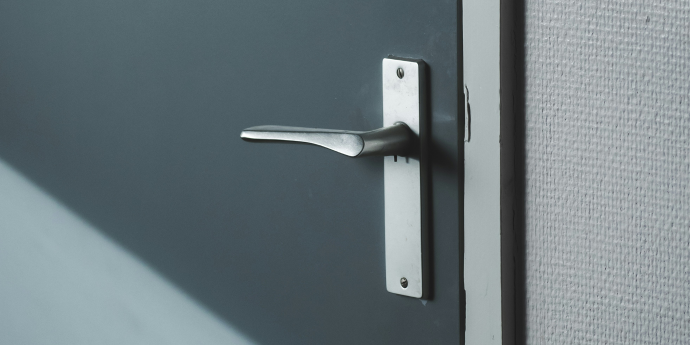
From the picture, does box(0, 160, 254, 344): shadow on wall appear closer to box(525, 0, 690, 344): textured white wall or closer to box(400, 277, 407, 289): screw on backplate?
box(400, 277, 407, 289): screw on backplate

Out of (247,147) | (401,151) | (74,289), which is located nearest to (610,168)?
(401,151)

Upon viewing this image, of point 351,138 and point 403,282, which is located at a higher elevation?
point 351,138

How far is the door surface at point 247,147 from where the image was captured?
64 centimetres

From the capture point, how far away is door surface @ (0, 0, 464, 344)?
2.09 feet

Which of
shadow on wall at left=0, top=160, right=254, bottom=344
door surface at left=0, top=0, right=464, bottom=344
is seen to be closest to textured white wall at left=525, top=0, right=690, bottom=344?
door surface at left=0, top=0, right=464, bottom=344

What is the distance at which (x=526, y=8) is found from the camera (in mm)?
574

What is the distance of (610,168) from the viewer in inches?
21.8

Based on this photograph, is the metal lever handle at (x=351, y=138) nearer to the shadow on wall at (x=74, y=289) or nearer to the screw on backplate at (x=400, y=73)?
the screw on backplate at (x=400, y=73)

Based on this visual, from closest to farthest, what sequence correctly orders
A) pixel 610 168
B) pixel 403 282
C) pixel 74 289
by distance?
pixel 610 168
pixel 403 282
pixel 74 289

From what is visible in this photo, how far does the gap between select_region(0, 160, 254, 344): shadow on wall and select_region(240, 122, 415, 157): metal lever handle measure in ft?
0.89

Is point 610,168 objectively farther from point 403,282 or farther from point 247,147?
point 247,147

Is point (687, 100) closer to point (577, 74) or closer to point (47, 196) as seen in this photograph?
point (577, 74)

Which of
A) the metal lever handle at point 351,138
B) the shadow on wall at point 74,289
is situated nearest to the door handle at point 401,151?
the metal lever handle at point 351,138

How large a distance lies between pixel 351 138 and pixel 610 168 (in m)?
0.20
